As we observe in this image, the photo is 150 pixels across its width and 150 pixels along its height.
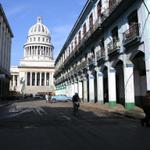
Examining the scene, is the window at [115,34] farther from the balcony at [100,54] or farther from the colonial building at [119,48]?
the balcony at [100,54]

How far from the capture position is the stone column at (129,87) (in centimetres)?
2278

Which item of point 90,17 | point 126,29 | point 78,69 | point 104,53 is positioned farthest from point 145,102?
point 78,69

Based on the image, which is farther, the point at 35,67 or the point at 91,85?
the point at 35,67

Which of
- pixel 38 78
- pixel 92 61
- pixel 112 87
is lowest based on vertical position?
pixel 112 87

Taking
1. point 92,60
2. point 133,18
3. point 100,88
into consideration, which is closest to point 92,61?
point 92,60

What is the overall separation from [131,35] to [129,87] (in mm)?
4268

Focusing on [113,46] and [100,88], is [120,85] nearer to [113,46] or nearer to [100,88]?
[100,88]

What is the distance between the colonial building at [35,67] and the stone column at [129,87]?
100m

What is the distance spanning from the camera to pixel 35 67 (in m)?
130

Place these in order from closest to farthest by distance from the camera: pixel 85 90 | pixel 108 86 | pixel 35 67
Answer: pixel 108 86 < pixel 85 90 < pixel 35 67

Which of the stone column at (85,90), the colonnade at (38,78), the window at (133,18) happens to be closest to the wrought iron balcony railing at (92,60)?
the stone column at (85,90)

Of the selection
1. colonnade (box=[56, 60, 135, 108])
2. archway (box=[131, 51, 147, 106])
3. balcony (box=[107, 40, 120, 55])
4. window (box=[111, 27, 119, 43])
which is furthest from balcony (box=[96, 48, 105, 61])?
archway (box=[131, 51, 147, 106])

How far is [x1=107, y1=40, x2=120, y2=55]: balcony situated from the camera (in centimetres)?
2467

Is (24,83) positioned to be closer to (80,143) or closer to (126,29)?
(126,29)
